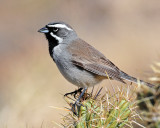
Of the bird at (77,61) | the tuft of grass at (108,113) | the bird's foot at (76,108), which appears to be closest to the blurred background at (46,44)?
the bird at (77,61)

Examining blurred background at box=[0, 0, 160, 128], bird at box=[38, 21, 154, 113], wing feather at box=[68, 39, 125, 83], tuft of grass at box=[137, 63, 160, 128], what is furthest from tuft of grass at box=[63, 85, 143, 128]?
blurred background at box=[0, 0, 160, 128]

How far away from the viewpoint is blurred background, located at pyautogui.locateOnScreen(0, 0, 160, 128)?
333 inches

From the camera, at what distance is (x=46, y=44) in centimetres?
1502

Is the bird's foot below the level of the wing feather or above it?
below

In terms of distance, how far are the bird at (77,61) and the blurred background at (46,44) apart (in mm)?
1940

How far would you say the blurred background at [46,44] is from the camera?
333 inches

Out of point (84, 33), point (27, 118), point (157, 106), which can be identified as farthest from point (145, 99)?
point (84, 33)

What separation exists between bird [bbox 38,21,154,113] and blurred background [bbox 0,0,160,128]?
194cm

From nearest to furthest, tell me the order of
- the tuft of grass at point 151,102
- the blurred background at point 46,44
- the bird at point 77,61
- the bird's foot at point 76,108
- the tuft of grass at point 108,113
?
1. the tuft of grass at point 151,102
2. the tuft of grass at point 108,113
3. the bird's foot at point 76,108
4. the bird at point 77,61
5. the blurred background at point 46,44

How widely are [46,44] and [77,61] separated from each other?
8889 mm

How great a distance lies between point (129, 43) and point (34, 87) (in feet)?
24.4

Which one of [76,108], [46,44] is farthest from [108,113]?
[46,44]

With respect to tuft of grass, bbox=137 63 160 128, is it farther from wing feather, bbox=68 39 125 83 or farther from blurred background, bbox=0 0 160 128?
blurred background, bbox=0 0 160 128

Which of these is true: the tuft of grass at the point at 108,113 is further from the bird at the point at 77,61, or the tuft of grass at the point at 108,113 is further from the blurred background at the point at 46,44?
the blurred background at the point at 46,44
